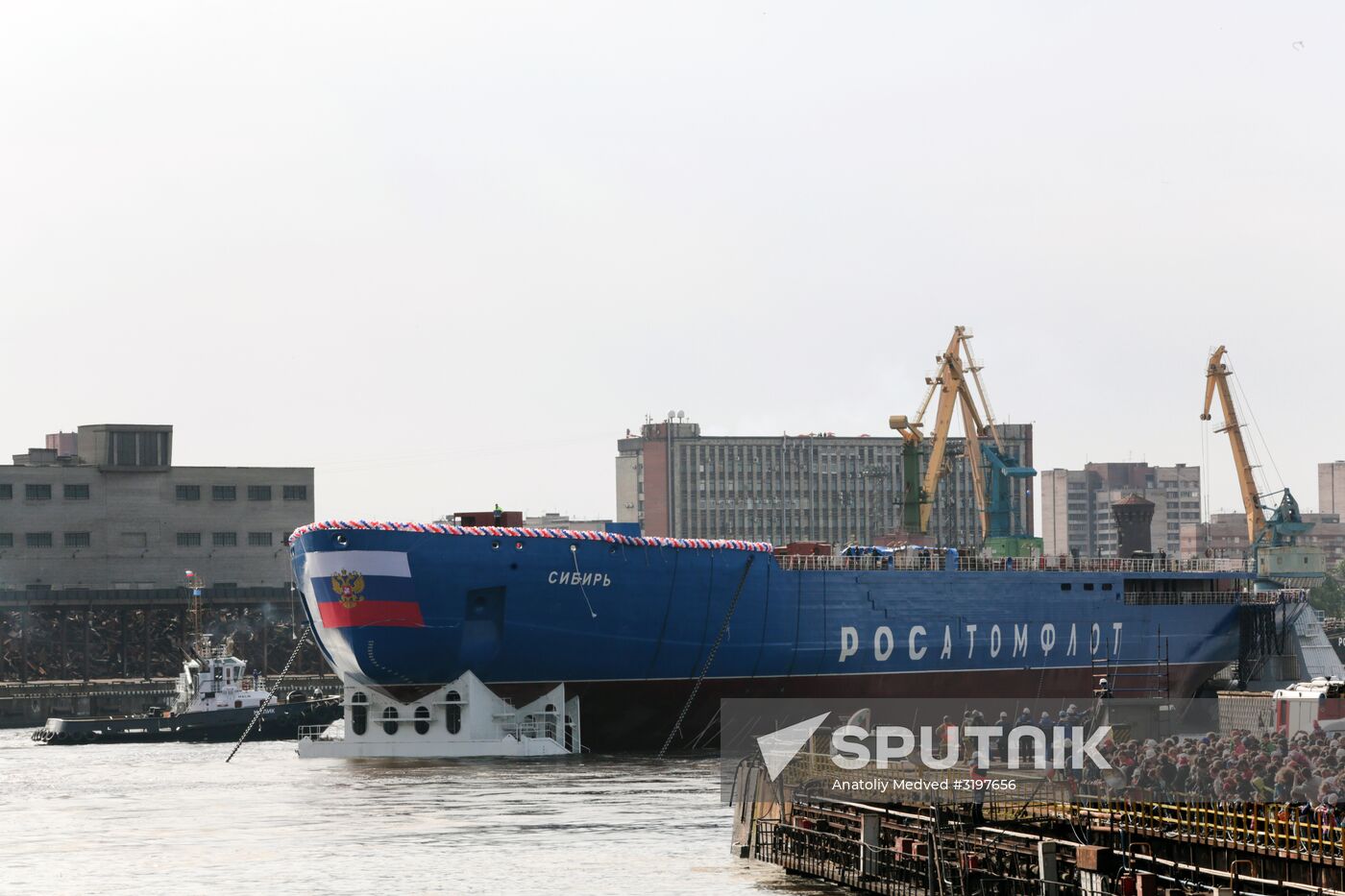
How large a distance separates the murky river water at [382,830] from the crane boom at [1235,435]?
205 ft

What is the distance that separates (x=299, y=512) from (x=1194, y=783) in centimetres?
9321

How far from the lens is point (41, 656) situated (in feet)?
368

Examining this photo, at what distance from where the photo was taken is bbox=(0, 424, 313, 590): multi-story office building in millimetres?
115500

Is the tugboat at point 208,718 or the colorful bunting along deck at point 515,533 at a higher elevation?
the colorful bunting along deck at point 515,533

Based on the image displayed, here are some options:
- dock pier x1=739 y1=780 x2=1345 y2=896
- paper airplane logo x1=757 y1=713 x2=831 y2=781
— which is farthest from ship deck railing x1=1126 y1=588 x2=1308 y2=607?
dock pier x1=739 y1=780 x2=1345 y2=896

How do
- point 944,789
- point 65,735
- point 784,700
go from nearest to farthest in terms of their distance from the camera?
1. point 944,789
2. point 784,700
3. point 65,735

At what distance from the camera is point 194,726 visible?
257ft

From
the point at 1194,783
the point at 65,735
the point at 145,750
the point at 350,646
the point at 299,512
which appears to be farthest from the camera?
the point at 299,512

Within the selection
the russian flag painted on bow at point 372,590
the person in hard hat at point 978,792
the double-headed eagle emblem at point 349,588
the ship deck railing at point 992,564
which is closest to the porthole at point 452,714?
the russian flag painted on bow at point 372,590

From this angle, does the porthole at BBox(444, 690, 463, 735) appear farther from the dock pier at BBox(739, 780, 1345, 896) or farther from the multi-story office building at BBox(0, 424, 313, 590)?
the multi-story office building at BBox(0, 424, 313, 590)

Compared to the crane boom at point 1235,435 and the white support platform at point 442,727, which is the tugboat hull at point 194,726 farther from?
the crane boom at point 1235,435

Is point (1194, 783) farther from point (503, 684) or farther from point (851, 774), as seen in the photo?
point (503, 684)

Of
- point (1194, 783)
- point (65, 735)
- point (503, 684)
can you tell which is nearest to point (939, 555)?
point (503, 684)

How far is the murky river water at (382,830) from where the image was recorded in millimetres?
37375
